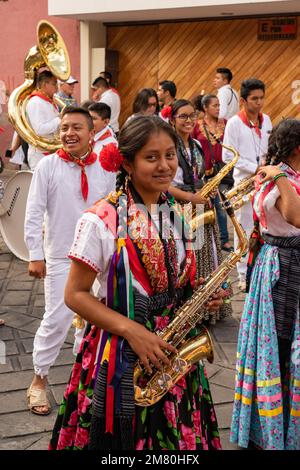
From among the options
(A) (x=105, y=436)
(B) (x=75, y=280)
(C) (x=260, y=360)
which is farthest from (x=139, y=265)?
(C) (x=260, y=360)

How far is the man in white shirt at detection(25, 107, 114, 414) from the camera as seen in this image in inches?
156

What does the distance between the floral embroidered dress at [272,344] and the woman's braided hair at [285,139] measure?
0.23ft

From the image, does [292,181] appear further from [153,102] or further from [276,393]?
[153,102]

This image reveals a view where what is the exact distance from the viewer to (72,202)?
161 inches

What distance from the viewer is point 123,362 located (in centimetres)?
239

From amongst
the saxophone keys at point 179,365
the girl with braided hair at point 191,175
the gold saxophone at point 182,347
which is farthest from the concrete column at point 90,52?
the saxophone keys at point 179,365

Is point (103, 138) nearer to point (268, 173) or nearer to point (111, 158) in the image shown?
point (268, 173)

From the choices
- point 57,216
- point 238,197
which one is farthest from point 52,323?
point 238,197

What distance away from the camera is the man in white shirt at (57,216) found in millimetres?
3969

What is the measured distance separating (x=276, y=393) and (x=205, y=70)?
9.57 metres

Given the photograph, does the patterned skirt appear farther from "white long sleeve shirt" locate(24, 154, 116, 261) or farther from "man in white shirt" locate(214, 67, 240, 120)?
"man in white shirt" locate(214, 67, 240, 120)

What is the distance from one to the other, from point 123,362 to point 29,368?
7.86 feet

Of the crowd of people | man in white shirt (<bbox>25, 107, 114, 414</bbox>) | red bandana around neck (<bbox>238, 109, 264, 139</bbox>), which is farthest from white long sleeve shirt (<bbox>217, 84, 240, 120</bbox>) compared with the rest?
man in white shirt (<bbox>25, 107, 114, 414</bbox>)

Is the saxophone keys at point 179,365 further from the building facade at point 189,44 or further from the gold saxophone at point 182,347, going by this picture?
the building facade at point 189,44
